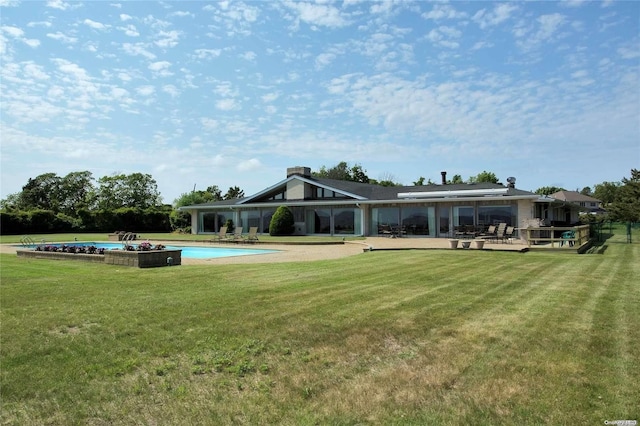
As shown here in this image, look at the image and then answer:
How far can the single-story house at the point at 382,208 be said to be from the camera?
79.0 ft

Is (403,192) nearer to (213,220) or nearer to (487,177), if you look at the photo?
(213,220)

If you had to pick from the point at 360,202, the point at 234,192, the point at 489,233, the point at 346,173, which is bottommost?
the point at 489,233

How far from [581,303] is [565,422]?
14.2 ft

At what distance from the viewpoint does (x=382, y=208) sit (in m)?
28.7

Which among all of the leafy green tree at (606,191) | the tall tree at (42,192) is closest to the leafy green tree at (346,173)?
the tall tree at (42,192)

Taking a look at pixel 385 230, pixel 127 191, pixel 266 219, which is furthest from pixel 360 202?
pixel 127 191

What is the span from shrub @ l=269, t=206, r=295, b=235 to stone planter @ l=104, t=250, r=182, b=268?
60.3 ft

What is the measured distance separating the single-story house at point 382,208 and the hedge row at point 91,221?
6.67 metres

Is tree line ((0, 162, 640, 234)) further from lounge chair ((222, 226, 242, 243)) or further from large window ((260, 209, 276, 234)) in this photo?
lounge chair ((222, 226, 242, 243))

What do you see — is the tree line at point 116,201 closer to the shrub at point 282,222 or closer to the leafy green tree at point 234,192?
the leafy green tree at point 234,192

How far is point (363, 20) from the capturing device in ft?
42.7

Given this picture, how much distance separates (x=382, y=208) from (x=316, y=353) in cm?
2430

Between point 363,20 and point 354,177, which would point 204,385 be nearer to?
point 363,20

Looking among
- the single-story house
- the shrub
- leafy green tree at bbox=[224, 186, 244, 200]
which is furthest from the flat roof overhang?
leafy green tree at bbox=[224, 186, 244, 200]
